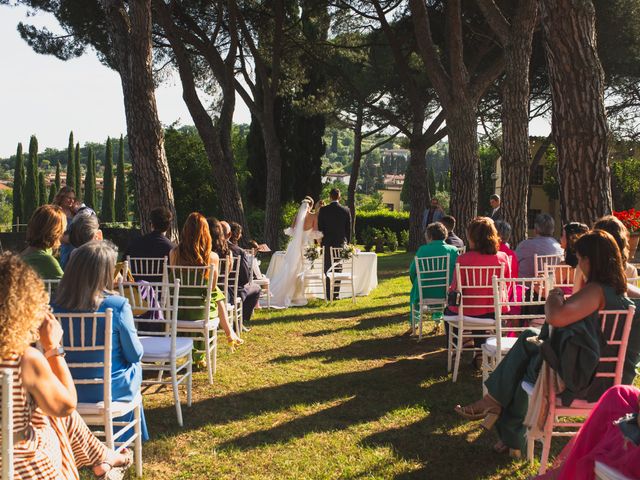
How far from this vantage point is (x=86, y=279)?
317 cm

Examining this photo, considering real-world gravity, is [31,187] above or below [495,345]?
above

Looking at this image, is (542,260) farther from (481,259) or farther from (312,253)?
(312,253)

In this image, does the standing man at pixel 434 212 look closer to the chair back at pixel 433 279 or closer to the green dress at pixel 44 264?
the chair back at pixel 433 279

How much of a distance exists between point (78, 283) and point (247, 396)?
7.37 feet

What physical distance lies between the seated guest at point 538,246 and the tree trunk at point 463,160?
4.33 meters

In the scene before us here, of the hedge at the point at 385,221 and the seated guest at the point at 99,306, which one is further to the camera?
the hedge at the point at 385,221

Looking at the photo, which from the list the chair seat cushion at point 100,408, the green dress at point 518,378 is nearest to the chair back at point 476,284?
the green dress at point 518,378

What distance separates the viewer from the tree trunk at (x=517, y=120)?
9.31 metres

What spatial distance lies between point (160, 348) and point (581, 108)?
12.4ft

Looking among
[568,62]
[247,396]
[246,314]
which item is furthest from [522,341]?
[246,314]

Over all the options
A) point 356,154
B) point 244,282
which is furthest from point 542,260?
point 356,154

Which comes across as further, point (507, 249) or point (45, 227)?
point (507, 249)

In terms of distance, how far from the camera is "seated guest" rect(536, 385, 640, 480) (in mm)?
2230

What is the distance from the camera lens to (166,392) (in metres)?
5.22
